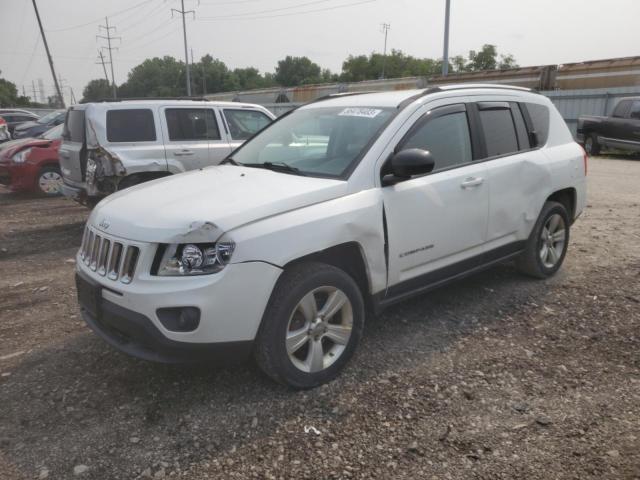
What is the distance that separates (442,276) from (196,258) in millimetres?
1946

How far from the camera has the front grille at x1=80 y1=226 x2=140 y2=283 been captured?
2867 millimetres

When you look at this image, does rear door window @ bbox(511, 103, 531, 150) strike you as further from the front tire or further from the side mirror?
the front tire

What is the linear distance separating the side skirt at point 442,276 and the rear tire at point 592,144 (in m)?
14.9

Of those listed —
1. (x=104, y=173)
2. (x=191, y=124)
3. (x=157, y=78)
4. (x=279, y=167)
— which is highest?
(x=157, y=78)

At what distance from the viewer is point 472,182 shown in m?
3.96

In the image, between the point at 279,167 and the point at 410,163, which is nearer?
the point at 410,163

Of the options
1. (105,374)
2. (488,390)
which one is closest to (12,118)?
(105,374)

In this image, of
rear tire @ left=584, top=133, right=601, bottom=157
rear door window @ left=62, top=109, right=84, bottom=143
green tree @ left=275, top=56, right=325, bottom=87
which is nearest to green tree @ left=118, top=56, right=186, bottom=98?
green tree @ left=275, top=56, right=325, bottom=87

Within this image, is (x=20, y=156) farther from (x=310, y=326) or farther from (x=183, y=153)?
(x=310, y=326)

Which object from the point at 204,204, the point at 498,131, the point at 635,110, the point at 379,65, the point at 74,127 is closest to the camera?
the point at 204,204

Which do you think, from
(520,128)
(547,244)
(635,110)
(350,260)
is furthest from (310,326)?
(635,110)

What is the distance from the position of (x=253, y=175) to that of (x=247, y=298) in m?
1.13

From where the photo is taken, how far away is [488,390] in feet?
10.5

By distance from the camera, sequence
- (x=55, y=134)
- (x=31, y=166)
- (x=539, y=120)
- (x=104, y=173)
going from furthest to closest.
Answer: (x=55, y=134) < (x=31, y=166) < (x=104, y=173) < (x=539, y=120)
